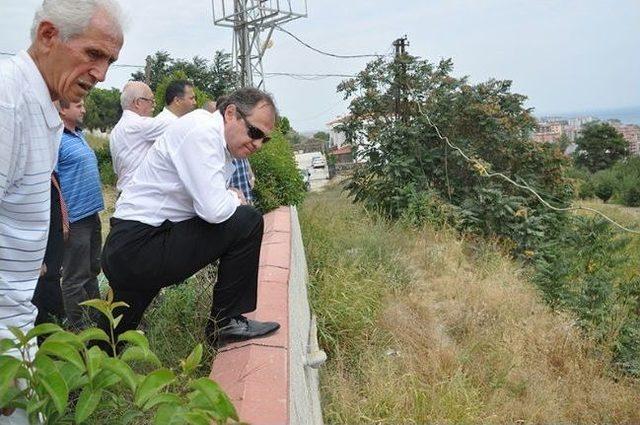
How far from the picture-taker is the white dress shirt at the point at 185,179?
2270 millimetres

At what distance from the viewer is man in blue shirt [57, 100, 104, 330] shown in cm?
336

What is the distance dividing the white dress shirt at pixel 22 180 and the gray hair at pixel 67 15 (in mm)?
93

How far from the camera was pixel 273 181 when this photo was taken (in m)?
5.07

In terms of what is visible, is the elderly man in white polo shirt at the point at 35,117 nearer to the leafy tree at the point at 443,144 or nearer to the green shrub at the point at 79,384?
the green shrub at the point at 79,384

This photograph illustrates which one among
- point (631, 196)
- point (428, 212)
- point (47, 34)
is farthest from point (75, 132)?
point (631, 196)

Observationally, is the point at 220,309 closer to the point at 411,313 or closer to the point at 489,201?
the point at 411,313

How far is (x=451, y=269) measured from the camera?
5.71m

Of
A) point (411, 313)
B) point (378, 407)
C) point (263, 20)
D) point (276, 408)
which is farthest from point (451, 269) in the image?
point (263, 20)

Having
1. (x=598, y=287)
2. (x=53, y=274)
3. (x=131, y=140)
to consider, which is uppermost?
(x=131, y=140)

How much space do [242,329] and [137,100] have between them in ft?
7.03

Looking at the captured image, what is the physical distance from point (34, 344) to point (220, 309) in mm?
1172

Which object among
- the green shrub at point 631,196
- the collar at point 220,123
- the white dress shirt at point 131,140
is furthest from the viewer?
the green shrub at point 631,196

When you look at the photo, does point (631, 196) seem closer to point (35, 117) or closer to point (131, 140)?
point (131, 140)

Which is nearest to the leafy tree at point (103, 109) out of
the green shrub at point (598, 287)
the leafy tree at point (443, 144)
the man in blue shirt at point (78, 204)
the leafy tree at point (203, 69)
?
the leafy tree at point (203, 69)
